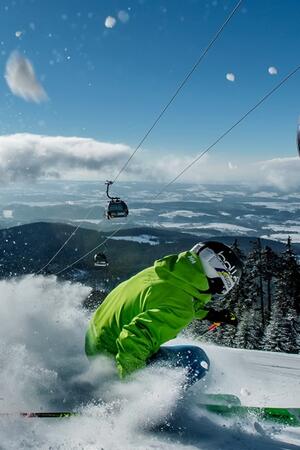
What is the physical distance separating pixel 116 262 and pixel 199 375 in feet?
483

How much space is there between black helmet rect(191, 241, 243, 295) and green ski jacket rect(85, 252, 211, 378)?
0.10 meters

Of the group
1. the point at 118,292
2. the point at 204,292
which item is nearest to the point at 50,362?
the point at 118,292

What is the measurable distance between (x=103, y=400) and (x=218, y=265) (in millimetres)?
1905

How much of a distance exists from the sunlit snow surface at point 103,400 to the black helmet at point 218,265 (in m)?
1.05

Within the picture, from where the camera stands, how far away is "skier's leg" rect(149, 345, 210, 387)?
13.9ft

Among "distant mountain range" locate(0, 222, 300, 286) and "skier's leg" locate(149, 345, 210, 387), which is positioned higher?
"skier's leg" locate(149, 345, 210, 387)

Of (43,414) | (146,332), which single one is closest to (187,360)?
(146,332)

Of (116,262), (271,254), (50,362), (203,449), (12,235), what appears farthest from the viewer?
(12,235)

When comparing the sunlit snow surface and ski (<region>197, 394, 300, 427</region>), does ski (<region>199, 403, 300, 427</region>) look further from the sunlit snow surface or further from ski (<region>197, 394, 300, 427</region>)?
the sunlit snow surface

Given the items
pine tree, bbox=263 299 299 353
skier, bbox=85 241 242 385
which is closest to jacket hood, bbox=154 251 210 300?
skier, bbox=85 241 242 385

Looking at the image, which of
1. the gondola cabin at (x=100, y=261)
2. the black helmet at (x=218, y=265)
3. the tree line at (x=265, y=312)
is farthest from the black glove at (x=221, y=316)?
the tree line at (x=265, y=312)

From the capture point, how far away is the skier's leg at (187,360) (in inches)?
167

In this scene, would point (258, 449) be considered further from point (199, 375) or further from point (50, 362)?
point (50, 362)

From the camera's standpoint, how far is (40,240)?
173625 millimetres
